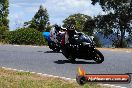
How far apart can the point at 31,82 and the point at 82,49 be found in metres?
6.41

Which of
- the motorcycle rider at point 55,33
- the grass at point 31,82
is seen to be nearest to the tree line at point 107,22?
the motorcycle rider at point 55,33

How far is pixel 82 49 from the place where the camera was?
1648cm

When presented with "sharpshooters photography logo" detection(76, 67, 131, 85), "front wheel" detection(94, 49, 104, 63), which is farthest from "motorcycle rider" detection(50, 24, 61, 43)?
"sharpshooters photography logo" detection(76, 67, 131, 85)

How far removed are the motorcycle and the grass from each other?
4673 mm

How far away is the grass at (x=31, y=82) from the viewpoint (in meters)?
9.79

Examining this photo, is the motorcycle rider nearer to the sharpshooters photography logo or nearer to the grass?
the grass

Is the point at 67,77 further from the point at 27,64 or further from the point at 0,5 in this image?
the point at 0,5

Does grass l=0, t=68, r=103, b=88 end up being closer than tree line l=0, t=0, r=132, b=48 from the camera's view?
Yes

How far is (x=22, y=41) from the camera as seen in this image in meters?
28.4

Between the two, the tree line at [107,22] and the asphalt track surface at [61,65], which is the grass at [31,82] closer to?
the asphalt track surface at [61,65]

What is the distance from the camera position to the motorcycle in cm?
1633

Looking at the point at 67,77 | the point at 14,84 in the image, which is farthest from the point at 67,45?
the point at 14,84

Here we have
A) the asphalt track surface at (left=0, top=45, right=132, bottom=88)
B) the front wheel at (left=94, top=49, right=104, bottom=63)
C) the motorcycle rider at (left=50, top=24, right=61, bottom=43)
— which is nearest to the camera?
the asphalt track surface at (left=0, top=45, right=132, bottom=88)

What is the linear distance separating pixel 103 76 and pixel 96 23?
136ft
